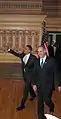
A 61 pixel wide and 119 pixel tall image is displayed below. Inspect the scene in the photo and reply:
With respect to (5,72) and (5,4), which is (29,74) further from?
(5,4)

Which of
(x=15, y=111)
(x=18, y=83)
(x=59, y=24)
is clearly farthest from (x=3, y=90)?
(x=59, y=24)

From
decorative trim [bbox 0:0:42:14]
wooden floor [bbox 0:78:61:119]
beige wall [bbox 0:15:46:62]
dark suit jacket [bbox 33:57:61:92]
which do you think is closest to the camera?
dark suit jacket [bbox 33:57:61:92]

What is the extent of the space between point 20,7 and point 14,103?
451 cm

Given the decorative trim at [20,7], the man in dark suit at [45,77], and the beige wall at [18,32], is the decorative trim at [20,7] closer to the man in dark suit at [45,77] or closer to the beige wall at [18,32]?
the beige wall at [18,32]

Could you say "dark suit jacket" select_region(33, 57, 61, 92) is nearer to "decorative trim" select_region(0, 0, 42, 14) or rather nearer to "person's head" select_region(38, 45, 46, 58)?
"person's head" select_region(38, 45, 46, 58)

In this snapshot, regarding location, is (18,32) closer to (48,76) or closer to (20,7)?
(20,7)

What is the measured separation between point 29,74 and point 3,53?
14.4ft

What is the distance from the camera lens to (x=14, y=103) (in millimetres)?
6402

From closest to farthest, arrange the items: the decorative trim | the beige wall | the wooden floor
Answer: the wooden floor → the decorative trim → the beige wall

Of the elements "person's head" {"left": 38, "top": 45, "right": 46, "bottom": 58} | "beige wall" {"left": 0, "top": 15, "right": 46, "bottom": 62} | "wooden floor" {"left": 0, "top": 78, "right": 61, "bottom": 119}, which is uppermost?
"person's head" {"left": 38, "top": 45, "right": 46, "bottom": 58}

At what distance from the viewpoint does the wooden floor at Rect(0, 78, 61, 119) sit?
5597 mm

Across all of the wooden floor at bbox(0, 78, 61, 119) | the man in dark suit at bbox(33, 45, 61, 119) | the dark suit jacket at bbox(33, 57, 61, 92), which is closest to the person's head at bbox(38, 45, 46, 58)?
the man in dark suit at bbox(33, 45, 61, 119)

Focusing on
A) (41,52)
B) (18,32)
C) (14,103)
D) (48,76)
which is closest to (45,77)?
A: (48,76)

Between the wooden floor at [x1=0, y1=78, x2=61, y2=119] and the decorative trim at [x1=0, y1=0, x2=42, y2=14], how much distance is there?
2.76m
